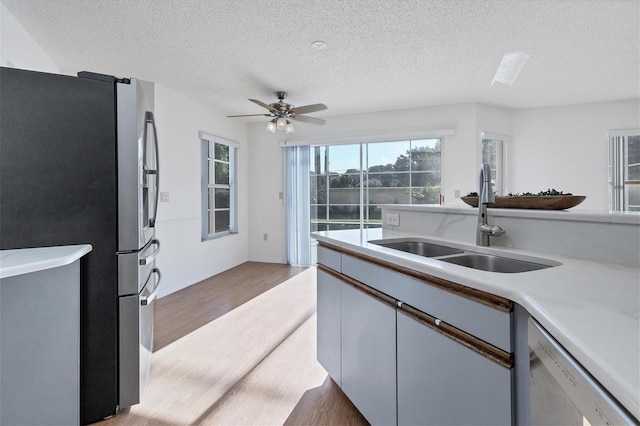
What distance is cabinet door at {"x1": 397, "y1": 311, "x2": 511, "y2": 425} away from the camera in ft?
2.62

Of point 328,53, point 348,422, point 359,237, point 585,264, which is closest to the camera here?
point 585,264

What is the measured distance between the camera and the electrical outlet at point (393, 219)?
2170 millimetres

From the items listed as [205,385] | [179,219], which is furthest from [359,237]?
[179,219]

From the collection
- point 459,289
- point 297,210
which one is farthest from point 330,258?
point 297,210

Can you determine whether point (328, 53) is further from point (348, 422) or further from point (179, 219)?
point (348, 422)

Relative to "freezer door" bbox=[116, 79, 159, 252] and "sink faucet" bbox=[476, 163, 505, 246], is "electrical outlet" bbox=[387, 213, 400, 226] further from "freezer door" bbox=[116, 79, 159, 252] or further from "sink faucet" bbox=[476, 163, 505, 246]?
"freezer door" bbox=[116, 79, 159, 252]

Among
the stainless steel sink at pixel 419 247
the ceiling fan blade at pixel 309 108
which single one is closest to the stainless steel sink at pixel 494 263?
the stainless steel sink at pixel 419 247

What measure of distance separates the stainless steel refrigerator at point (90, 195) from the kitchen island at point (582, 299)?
1233 millimetres

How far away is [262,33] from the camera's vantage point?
249 cm

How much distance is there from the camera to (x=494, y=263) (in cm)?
135

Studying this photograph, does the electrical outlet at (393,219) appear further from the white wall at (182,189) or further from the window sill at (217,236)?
the window sill at (217,236)

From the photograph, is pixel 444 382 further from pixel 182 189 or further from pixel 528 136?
pixel 528 136

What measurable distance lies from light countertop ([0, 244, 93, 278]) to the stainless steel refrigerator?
7 centimetres

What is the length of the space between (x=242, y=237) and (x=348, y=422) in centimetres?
404
